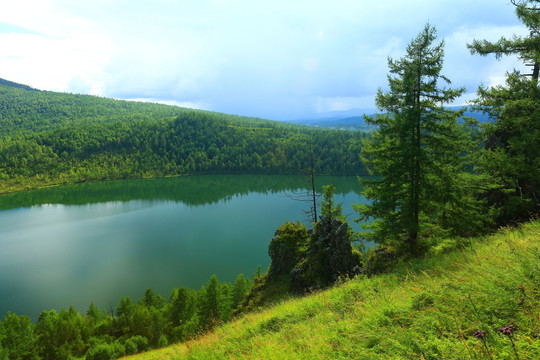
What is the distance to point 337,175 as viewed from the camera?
130625mm

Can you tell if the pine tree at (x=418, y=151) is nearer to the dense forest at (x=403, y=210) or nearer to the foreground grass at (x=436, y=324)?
the dense forest at (x=403, y=210)

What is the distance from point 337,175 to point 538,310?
428ft

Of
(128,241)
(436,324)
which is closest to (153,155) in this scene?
(128,241)

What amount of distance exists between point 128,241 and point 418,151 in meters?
57.8

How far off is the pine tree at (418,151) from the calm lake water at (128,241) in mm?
24416

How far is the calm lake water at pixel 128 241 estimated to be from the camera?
37.4 meters

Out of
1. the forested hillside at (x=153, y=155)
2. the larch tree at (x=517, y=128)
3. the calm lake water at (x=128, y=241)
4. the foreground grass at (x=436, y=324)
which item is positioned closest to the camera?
the foreground grass at (x=436, y=324)

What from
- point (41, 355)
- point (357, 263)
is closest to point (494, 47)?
point (357, 263)

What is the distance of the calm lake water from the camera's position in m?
37.4

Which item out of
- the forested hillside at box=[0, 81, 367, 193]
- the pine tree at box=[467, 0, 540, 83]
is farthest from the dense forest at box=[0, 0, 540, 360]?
the forested hillside at box=[0, 81, 367, 193]

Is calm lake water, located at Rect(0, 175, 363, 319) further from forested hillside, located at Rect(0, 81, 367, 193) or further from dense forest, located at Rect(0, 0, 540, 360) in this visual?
forested hillside, located at Rect(0, 81, 367, 193)

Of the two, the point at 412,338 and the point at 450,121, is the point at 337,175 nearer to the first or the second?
the point at 450,121

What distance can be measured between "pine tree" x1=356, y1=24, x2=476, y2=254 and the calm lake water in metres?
24.4

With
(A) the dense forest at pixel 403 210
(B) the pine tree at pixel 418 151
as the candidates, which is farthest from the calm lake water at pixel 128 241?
(B) the pine tree at pixel 418 151
